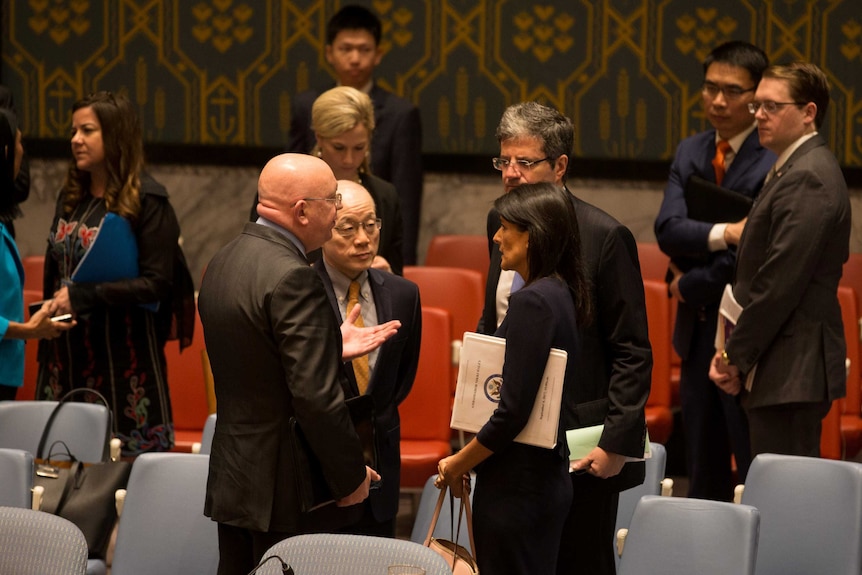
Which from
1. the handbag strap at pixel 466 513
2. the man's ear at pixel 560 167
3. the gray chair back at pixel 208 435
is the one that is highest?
the man's ear at pixel 560 167

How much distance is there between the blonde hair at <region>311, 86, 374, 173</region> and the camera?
4473mm

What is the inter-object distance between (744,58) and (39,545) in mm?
3287

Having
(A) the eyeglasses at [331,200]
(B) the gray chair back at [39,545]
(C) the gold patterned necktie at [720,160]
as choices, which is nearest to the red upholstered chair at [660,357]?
(C) the gold patterned necktie at [720,160]

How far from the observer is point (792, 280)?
4.11m

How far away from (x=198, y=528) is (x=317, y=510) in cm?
69

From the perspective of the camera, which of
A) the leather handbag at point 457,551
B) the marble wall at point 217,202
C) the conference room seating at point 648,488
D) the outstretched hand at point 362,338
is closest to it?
the leather handbag at point 457,551

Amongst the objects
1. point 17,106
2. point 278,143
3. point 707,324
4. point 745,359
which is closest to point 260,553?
point 745,359

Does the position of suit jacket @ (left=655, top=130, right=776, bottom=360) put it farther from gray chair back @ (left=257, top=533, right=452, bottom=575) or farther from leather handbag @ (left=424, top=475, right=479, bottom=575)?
gray chair back @ (left=257, top=533, right=452, bottom=575)

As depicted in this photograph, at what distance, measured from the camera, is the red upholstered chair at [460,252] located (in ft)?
21.1

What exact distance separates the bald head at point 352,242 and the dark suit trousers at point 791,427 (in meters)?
1.48

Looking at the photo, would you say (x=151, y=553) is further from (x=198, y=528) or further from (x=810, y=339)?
(x=810, y=339)

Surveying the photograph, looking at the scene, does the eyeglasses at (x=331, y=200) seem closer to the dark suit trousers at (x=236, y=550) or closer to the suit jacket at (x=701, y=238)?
the dark suit trousers at (x=236, y=550)

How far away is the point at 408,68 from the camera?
22.4 feet

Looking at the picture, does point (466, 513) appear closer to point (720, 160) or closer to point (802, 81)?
point (802, 81)
